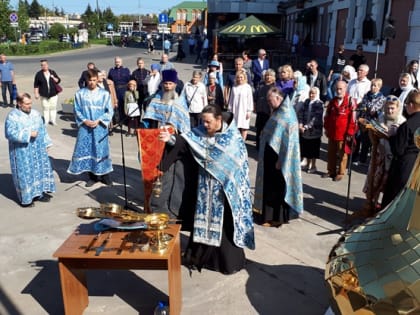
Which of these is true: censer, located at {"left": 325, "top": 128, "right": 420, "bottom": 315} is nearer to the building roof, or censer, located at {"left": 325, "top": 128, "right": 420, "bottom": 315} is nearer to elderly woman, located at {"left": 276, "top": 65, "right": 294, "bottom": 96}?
elderly woman, located at {"left": 276, "top": 65, "right": 294, "bottom": 96}

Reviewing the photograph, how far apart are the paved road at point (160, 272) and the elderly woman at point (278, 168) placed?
0.25m

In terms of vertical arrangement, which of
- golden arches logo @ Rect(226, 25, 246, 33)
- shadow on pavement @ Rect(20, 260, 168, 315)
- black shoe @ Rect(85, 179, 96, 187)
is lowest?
black shoe @ Rect(85, 179, 96, 187)

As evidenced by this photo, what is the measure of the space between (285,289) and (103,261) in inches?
73.5

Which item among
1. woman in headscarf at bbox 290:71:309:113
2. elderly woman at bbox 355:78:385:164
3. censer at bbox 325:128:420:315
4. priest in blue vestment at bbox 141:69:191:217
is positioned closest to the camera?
censer at bbox 325:128:420:315

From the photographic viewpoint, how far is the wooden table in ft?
11.2

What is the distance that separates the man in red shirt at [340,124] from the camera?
7.68 meters

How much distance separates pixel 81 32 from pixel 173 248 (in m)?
57.8

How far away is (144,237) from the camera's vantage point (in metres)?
3.68

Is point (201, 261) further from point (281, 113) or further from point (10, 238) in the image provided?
point (10, 238)

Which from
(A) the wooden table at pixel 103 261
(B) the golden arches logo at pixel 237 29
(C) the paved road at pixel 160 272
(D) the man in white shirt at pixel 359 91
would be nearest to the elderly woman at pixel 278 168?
(C) the paved road at pixel 160 272

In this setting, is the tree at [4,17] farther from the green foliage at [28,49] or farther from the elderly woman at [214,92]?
the elderly woman at [214,92]

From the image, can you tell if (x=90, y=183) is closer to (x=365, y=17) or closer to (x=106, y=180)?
(x=106, y=180)

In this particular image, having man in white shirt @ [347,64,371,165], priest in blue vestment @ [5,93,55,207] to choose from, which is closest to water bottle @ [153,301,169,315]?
priest in blue vestment @ [5,93,55,207]

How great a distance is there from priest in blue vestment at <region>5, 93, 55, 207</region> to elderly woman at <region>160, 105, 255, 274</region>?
2.53 m
